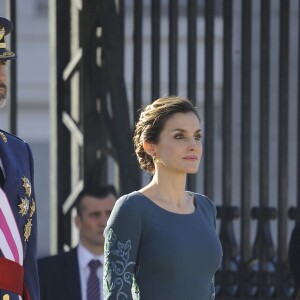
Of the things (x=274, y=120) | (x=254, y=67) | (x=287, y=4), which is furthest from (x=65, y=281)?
(x=274, y=120)

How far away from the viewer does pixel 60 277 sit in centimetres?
697

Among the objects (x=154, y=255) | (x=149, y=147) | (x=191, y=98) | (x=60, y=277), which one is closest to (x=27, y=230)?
(x=154, y=255)

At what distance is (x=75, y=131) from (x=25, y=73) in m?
8.93

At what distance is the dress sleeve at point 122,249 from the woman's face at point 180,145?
7.9 inches

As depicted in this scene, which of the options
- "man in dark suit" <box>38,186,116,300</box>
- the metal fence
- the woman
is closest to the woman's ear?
the woman

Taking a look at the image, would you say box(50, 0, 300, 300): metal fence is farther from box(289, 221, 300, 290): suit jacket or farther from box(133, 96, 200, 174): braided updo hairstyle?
box(133, 96, 200, 174): braided updo hairstyle

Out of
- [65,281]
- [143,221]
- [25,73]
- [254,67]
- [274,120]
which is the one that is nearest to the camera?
[143,221]

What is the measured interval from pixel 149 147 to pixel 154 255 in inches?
17.0

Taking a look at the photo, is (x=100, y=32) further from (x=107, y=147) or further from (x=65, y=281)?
(x=65, y=281)

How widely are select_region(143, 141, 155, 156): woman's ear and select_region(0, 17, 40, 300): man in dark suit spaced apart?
18.1 inches

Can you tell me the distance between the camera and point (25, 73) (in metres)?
16.6

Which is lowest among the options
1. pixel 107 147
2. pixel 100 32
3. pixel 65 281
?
pixel 65 281

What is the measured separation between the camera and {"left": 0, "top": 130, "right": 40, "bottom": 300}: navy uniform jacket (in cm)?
440

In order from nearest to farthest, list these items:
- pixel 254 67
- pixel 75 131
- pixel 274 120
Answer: pixel 75 131 < pixel 254 67 < pixel 274 120
